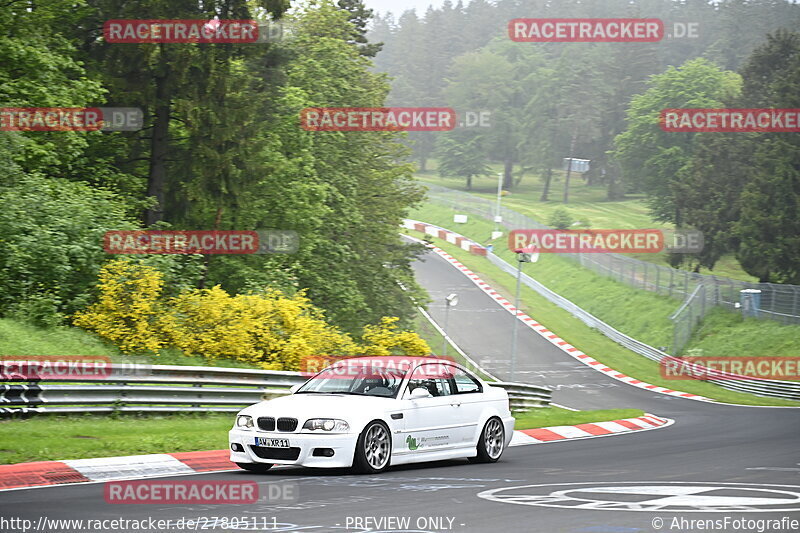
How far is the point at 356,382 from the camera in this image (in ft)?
43.9

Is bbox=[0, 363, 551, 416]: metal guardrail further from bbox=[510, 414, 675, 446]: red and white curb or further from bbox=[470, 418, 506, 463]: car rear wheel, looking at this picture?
bbox=[470, 418, 506, 463]: car rear wheel

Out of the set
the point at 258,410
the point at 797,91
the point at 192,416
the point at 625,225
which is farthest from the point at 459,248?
the point at 258,410

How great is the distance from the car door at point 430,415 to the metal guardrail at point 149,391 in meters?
6.03

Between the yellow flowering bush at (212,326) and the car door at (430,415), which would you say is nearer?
the car door at (430,415)

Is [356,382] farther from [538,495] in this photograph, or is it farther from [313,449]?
[538,495]

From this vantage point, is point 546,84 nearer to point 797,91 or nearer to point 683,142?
point 683,142

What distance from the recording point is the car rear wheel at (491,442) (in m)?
14.4

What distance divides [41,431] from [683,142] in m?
97.6

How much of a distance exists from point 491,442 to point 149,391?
6459 millimetres

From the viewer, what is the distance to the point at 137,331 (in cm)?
2131

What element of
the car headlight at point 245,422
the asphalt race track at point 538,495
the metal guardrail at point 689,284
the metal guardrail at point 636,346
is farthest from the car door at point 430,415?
the metal guardrail at point 689,284

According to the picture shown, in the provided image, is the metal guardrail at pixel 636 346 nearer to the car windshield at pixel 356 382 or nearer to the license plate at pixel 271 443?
the car windshield at pixel 356 382

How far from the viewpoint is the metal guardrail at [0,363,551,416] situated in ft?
52.3

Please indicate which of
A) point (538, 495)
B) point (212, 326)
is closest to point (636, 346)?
point (212, 326)
